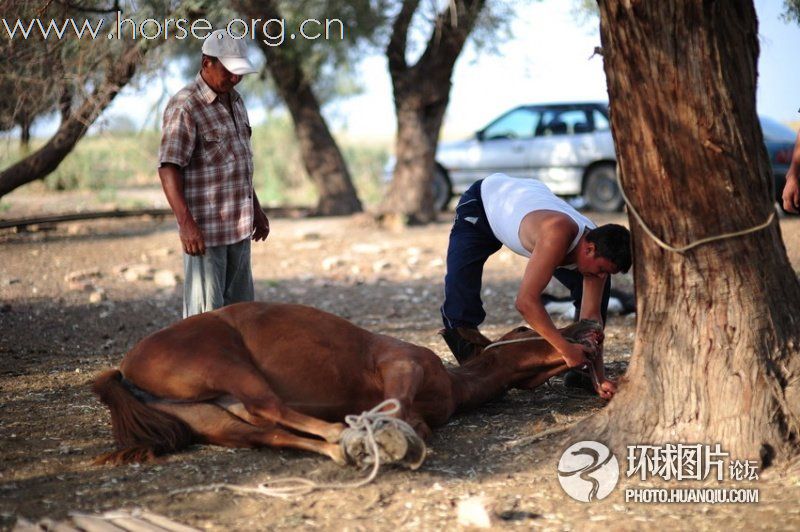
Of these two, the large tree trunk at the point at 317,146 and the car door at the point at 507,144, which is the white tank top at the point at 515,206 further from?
the car door at the point at 507,144

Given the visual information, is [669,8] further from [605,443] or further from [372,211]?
[372,211]

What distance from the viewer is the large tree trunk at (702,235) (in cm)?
352

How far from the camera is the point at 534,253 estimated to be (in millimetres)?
4395

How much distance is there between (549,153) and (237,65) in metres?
10.7

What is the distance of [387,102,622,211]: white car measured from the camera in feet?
47.7

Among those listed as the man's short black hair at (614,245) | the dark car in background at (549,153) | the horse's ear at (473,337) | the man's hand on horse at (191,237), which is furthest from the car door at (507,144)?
the man's short black hair at (614,245)

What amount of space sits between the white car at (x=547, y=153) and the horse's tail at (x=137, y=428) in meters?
11.0

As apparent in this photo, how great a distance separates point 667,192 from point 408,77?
954 centimetres

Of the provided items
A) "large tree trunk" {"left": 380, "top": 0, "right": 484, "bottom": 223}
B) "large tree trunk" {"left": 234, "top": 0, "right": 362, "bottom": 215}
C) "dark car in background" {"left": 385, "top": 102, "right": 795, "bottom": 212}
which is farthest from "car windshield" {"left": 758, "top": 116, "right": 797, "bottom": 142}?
"large tree trunk" {"left": 234, "top": 0, "right": 362, "bottom": 215}

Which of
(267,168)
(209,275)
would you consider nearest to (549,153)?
(209,275)

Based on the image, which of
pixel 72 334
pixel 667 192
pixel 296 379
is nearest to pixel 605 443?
pixel 667 192

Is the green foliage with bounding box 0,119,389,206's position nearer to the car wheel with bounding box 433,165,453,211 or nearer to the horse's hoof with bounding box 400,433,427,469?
the car wheel with bounding box 433,165,453,211

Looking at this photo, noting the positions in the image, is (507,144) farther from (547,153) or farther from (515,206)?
(515,206)

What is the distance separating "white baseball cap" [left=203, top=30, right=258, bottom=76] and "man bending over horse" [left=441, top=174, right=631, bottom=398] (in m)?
1.46
